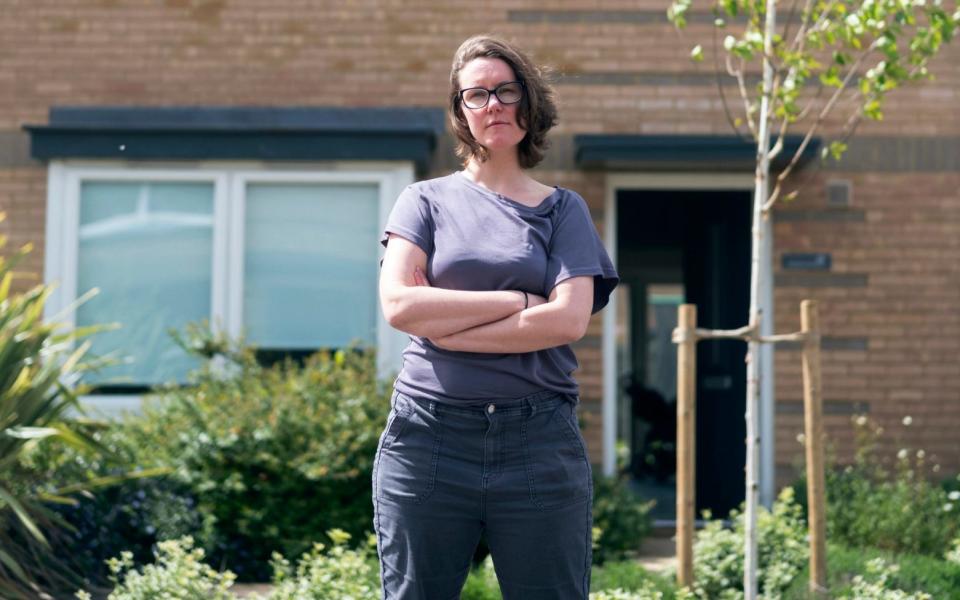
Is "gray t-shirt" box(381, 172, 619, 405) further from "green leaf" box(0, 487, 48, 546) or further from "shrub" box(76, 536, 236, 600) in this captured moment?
"green leaf" box(0, 487, 48, 546)

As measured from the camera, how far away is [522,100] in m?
2.72

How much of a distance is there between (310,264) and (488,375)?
518 centimetres

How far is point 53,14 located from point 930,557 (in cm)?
629

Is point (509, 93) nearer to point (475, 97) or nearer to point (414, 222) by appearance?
point (475, 97)

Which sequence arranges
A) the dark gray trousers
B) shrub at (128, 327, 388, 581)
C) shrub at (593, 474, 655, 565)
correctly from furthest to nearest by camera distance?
shrub at (593, 474, 655, 565) < shrub at (128, 327, 388, 581) < the dark gray trousers

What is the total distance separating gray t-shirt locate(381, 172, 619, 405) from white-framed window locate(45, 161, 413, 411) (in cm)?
484

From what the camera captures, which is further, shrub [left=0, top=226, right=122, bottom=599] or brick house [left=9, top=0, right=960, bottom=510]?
brick house [left=9, top=0, right=960, bottom=510]

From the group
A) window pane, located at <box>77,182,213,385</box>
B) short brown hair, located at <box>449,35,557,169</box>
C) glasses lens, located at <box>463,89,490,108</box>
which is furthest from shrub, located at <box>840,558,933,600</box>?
window pane, located at <box>77,182,213,385</box>

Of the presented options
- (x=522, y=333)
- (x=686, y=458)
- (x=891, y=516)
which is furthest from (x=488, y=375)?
(x=891, y=516)

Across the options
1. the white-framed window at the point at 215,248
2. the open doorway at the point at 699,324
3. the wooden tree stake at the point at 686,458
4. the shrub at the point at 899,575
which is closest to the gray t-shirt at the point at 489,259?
the wooden tree stake at the point at 686,458

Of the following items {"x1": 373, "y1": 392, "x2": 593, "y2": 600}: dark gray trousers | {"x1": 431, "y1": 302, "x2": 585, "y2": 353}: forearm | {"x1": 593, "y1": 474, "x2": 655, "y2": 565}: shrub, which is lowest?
{"x1": 593, "y1": 474, "x2": 655, "y2": 565}: shrub

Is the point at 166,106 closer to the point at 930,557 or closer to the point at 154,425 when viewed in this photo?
the point at 154,425

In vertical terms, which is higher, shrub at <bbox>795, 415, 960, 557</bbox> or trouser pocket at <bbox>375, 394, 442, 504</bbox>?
trouser pocket at <bbox>375, 394, 442, 504</bbox>

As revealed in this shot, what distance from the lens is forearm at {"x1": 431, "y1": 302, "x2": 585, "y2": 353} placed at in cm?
259
